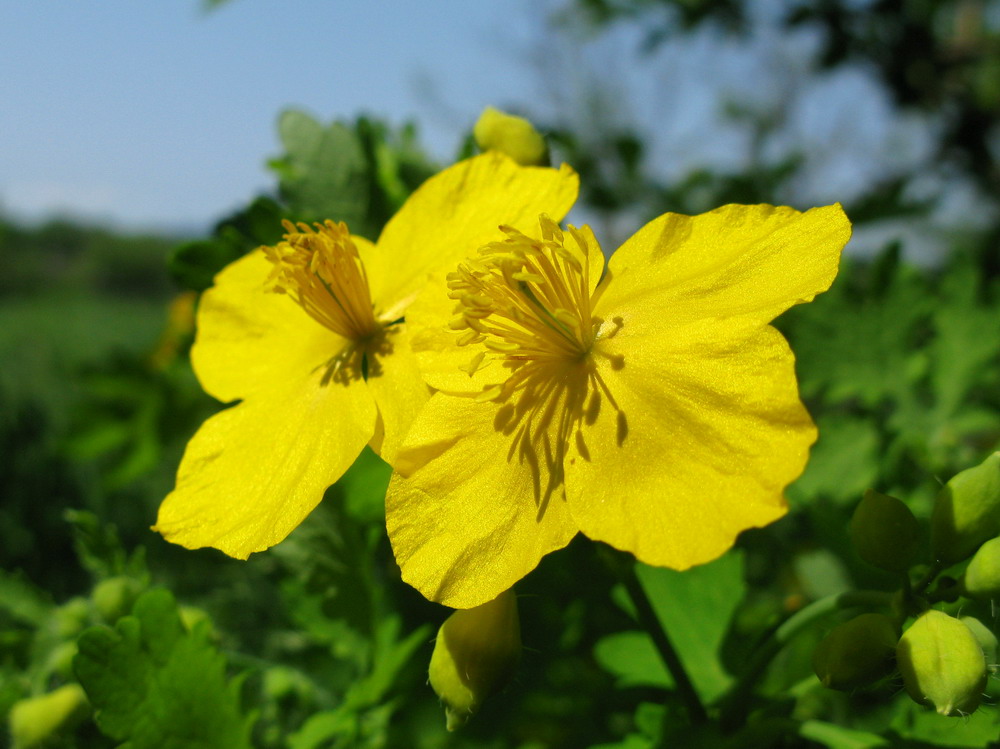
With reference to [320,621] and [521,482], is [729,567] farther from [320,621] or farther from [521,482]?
[320,621]

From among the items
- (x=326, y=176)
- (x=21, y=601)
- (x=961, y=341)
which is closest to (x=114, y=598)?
(x=21, y=601)

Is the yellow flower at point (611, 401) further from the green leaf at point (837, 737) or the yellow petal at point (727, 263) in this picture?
the green leaf at point (837, 737)

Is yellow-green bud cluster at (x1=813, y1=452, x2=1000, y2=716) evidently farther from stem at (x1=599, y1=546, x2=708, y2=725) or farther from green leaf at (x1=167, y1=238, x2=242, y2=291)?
green leaf at (x1=167, y1=238, x2=242, y2=291)

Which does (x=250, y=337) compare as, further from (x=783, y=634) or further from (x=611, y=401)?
(x=783, y=634)

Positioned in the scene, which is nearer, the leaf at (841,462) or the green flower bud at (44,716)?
the green flower bud at (44,716)

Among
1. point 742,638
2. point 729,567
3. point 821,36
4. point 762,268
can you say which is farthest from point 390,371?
point 821,36

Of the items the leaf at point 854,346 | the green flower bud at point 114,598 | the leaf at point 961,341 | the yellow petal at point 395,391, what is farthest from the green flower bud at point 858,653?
the leaf at point 961,341

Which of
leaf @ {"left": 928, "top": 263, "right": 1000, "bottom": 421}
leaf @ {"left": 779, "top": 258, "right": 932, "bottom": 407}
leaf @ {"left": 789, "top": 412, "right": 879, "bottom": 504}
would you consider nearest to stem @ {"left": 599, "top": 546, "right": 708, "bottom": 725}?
leaf @ {"left": 789, "top": 412, "right": 879, "bottom": 504}
